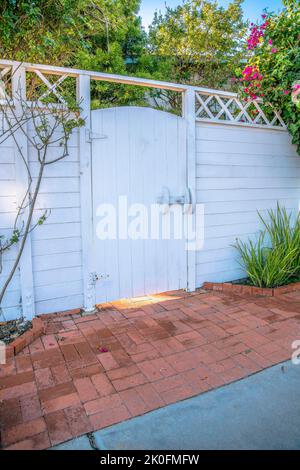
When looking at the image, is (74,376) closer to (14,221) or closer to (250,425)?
(250,425)

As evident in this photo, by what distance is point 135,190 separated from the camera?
128 inches

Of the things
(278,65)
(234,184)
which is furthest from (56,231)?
(278,65)

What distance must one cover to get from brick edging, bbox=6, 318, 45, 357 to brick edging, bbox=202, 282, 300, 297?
1872 millimetres

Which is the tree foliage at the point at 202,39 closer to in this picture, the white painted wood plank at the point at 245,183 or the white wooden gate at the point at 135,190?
the white painted wood plank at the point at 245,183

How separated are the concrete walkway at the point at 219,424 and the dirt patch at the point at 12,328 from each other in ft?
3.97

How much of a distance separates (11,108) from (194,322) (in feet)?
7.60

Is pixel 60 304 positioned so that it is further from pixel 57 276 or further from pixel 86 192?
pixel 86 192

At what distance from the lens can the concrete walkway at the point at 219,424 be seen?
1.58m

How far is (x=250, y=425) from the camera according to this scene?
5.56ft

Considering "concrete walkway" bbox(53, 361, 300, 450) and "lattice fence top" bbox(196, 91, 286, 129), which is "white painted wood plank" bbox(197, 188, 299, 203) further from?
"concrete walkway" bbox(53, 361, 300, 450)

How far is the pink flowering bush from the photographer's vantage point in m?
3.51

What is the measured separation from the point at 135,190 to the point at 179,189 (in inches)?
20.0

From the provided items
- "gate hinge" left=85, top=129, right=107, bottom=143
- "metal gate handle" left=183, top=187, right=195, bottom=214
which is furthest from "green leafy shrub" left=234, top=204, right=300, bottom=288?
"gate hinge" left=85, top=129, right=107, bottom=143

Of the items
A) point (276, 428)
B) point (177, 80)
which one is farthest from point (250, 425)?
point (177, 80)
